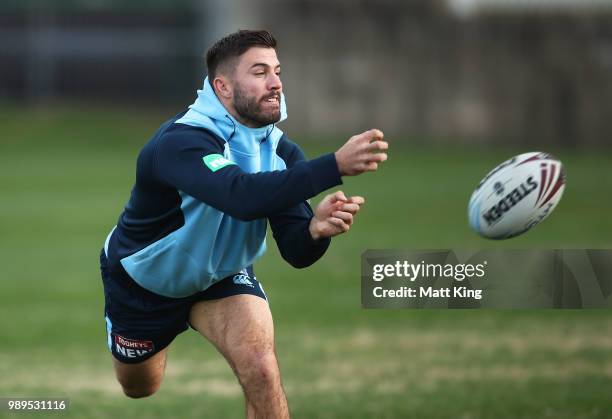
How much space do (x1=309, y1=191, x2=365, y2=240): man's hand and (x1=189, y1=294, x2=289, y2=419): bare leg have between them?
2.03 ft

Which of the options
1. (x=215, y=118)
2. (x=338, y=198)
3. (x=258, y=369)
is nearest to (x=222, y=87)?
(x=215, y=118)

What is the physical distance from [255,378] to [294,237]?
2.43 feet

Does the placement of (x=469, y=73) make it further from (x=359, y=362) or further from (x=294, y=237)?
(x=294, y=237)

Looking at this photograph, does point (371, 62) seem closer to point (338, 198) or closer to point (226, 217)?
point (226, 217)

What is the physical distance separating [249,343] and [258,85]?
4.13 feet

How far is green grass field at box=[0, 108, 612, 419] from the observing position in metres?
9.52

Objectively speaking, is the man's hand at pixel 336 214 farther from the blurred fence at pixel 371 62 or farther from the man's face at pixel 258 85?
the blurred fence at pixel 371 62

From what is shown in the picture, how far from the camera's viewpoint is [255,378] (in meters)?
6.36

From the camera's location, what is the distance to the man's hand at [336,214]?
239 inches

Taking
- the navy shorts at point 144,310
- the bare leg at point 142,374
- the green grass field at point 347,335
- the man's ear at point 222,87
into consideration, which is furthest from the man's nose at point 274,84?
the green grass field at point 347,335

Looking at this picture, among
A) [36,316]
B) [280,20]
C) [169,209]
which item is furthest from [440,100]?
[169,209]

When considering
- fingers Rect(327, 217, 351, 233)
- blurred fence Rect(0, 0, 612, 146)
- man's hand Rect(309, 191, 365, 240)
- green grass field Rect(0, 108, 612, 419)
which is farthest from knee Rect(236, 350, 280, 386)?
blurred fence Rect(0, 0, 612, 146)

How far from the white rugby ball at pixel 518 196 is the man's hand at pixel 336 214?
0.97m

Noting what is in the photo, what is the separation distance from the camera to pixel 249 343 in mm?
6480
